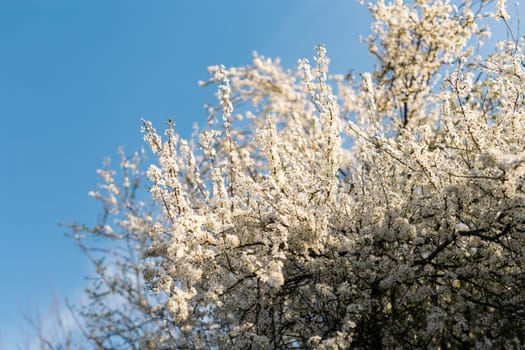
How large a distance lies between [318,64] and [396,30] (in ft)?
21.3

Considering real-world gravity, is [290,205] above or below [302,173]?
below

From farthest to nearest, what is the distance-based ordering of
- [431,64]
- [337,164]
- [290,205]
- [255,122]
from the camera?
[255,122]
[431,64]
[337,164]
[290,205]

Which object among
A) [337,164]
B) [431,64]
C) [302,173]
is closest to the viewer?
[337,164]

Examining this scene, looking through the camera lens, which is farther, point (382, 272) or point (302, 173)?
point (302, 173)

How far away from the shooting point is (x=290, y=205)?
15.7ft

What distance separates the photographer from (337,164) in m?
5.21

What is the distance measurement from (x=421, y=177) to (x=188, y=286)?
2292 millimetres

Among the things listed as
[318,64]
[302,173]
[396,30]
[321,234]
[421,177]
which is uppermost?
[396,30]

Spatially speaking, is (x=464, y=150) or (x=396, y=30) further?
(x=396, y=30)

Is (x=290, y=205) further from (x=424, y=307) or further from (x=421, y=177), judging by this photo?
(x=424, y=307)

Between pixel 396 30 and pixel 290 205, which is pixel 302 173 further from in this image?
pixel 396 30

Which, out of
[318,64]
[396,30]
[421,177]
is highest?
[396,30]

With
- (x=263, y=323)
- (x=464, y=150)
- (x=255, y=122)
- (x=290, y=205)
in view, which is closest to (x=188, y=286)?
(x=263, y=323)

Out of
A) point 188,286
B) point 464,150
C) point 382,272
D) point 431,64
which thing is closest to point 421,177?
point 464,150
